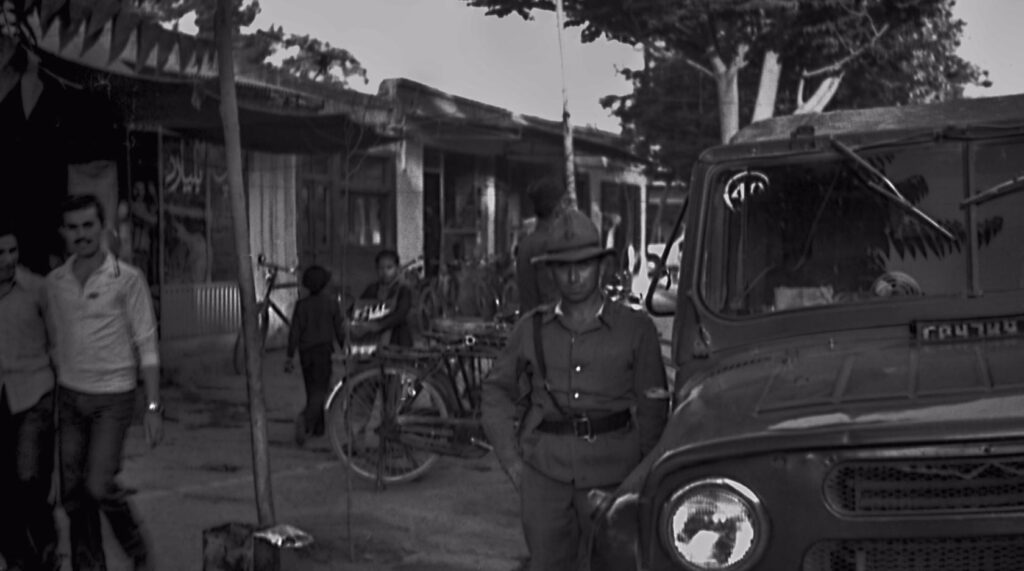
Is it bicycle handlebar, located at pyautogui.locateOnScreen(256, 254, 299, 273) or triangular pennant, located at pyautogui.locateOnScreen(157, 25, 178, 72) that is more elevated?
triangular pennant, located at pyautogui.locateOnScreen(157, 25, 178, 72)

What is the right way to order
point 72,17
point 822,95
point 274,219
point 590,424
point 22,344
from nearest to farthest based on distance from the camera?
1. point 72,17
2. point 590,424
3. point 22,344
4. point 274,219
5. point 822,95

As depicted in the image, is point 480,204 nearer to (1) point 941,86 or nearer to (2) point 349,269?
(2) point 349,269

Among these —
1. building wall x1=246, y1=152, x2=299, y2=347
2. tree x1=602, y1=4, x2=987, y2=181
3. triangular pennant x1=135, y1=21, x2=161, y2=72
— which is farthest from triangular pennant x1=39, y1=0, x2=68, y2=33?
tree x1=602, y1=4, x2=987, y2=181

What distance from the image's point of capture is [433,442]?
9.21 m

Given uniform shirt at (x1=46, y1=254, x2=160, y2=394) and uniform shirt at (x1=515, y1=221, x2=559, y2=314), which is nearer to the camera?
uniform shirt at (x1=46, y1=254, x2=160, y2=394)

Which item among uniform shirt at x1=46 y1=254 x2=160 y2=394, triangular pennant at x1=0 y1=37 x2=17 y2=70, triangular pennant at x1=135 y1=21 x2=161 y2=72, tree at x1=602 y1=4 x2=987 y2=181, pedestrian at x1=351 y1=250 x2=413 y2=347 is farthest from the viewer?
tree at x1=602 y1=4 x2=987 y2=181

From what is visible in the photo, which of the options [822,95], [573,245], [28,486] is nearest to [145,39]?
[573,245]

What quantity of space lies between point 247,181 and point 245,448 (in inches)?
262

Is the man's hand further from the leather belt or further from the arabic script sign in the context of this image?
the arabic script sign

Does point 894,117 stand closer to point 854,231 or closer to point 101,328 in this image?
point 854,231

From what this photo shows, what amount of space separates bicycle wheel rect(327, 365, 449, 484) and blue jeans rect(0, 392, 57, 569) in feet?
8.38

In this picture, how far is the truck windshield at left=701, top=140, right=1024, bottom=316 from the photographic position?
477 cm

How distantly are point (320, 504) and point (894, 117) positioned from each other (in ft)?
14.6

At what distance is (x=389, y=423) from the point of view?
9391mm
